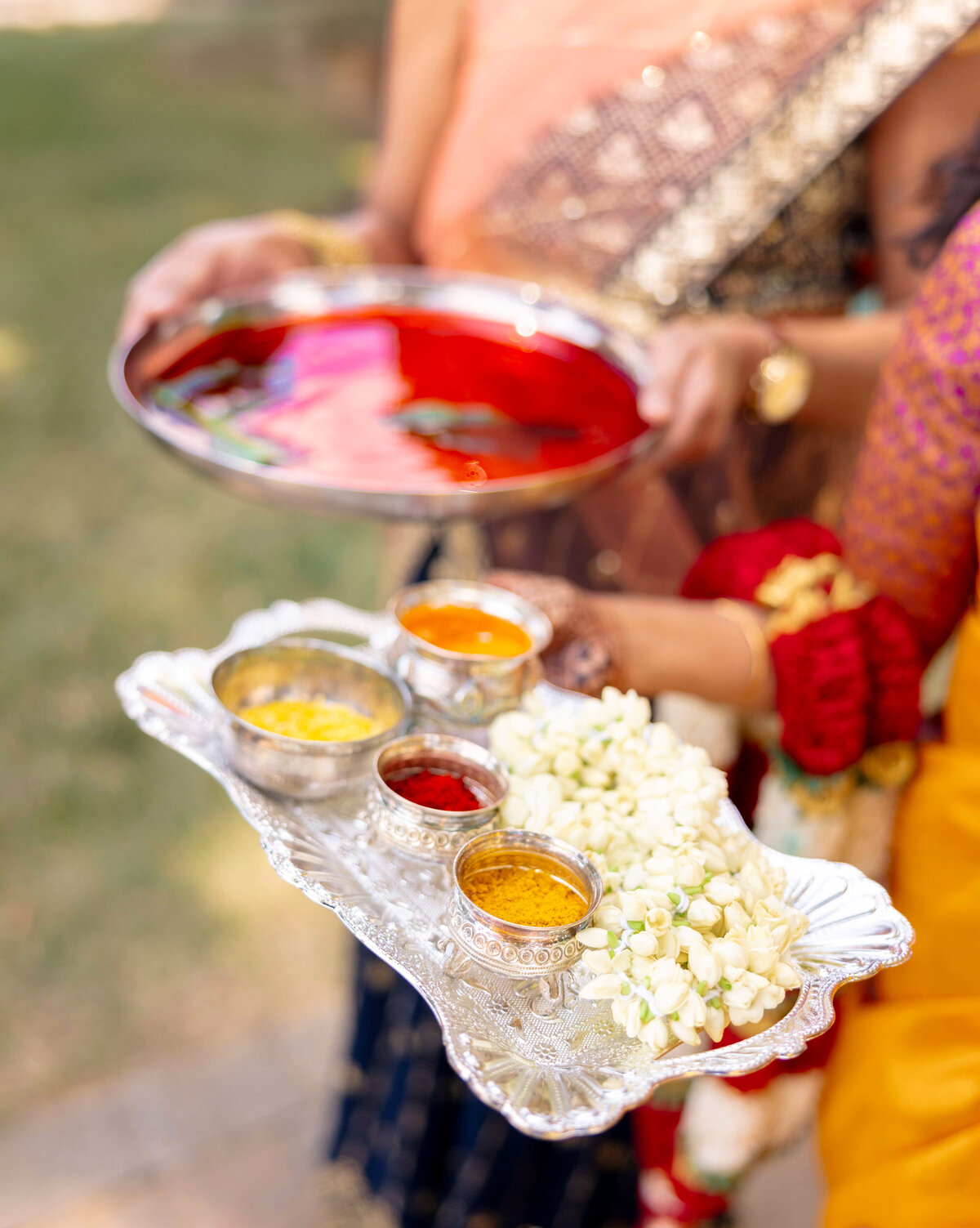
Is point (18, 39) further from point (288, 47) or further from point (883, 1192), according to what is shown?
point (883, 1192)

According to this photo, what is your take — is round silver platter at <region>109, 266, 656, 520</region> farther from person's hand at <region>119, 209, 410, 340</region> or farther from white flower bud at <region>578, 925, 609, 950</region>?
white flower bud at <region>578, 925, 609, 950</region>

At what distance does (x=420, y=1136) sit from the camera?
1470 millimetres

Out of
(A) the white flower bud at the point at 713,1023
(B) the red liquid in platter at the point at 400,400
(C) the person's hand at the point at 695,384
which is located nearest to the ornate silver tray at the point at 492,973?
(A) the white flower bud at the point at 713,1023

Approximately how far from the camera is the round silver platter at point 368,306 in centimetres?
92

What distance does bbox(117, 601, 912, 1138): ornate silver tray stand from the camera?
593 mm

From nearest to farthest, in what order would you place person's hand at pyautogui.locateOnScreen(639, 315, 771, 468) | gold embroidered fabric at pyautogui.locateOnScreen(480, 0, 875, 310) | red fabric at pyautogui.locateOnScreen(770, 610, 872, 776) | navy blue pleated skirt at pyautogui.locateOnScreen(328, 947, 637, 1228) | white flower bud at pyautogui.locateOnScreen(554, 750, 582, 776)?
white flower bud at pyautogui.locateOnScreen(554, 750, 582, 776) → red fabric at pyautogui.locateOnScreen(770, 610, 872, 776) → person's hand at pyautogui.locateOnScreen(639, 315, 771, 468) → gold embroidered fabric at pyautogui.locateOnScreen(480, 0, 875, 310) → navy blue pleated skirt at pyautogui.locateOnScreen(328, 947, 637, 1228)

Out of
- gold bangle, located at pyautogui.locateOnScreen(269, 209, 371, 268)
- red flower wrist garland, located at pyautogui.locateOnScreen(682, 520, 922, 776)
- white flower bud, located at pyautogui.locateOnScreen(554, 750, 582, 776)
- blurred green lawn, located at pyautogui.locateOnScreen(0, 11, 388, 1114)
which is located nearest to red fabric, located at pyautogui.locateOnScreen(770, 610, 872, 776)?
red flower wrist garland, located at pyautogui.locateOnScreen(682, 520, 922, 776)

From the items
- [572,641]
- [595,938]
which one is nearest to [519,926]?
[595,938]

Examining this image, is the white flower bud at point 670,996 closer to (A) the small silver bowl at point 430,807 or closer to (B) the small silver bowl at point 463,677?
(A) the small silver bowl at point 430,807

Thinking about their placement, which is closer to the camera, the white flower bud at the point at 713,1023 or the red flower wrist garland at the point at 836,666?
the white flower bud at the point at 713,1023

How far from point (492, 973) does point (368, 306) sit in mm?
859

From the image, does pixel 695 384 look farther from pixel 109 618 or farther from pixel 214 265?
pixel 109 618

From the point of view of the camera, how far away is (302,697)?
82 centimetres

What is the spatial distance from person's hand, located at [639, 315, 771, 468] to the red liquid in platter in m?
0.04
